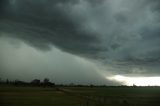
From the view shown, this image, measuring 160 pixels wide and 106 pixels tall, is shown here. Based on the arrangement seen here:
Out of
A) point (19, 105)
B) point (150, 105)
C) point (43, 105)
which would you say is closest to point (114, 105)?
point (150, 105)

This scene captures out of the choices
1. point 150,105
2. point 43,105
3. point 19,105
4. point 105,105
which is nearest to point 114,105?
point 105,105

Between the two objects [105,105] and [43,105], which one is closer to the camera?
[105,105]

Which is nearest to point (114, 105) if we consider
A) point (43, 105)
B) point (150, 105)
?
point (150, 105)

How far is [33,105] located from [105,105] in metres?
12.5

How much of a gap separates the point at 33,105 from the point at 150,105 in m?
19.8

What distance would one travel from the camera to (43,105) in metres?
39.4

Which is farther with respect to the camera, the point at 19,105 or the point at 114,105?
the point at 19,105

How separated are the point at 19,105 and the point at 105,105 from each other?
14.9m

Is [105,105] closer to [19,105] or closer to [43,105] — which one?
[43,105]

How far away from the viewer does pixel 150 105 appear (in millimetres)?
38094

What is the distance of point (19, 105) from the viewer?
130 feet

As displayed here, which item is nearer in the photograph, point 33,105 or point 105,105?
point 105,105

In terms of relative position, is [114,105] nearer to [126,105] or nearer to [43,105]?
[126,105]

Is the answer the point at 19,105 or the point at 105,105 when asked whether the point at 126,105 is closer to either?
the point at 105,105
